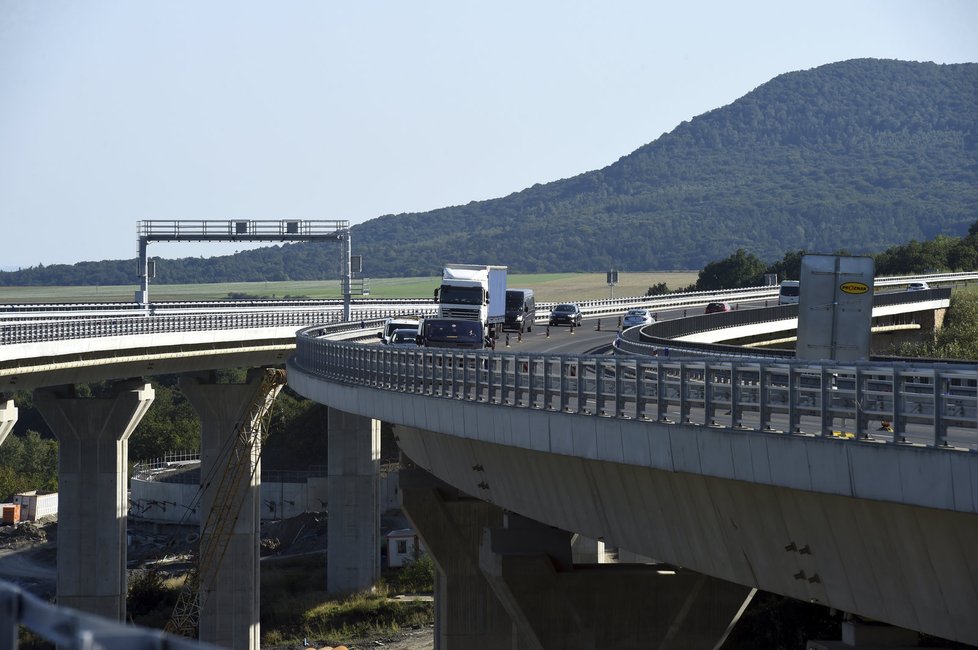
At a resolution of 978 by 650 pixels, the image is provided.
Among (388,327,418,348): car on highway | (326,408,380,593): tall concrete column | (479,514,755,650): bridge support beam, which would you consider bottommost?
(326,408,380,593): tall concrete column

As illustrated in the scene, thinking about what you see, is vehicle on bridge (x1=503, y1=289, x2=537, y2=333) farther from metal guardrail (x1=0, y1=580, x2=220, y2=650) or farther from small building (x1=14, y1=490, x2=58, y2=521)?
metal guardrail (x1=0, y1=580, x2=220, y2=650)

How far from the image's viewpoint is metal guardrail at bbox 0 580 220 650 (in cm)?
588

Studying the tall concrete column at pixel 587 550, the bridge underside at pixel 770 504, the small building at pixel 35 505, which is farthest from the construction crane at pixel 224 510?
the bridge underside at pixel 770 504

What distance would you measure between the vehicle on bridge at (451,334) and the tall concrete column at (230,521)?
20880 millimetres

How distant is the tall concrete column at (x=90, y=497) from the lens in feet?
195

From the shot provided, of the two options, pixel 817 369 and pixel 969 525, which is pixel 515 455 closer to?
pixel 817 369

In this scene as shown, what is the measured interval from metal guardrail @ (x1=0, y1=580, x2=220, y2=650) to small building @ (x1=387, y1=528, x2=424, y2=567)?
233 ft

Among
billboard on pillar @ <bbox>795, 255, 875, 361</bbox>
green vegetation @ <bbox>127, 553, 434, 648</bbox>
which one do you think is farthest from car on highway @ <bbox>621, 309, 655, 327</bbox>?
billboard on pillar @ <bbox>795, 255, 875, 361</bbox>

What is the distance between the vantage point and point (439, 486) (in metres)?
39.1

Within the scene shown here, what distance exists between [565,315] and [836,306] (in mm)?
55501

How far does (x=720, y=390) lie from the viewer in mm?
20734

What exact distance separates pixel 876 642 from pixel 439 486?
67.7ft

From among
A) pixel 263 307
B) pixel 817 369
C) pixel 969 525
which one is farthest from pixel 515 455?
pixel 263 307

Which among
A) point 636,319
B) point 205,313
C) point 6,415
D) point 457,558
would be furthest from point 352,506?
point 457,558
